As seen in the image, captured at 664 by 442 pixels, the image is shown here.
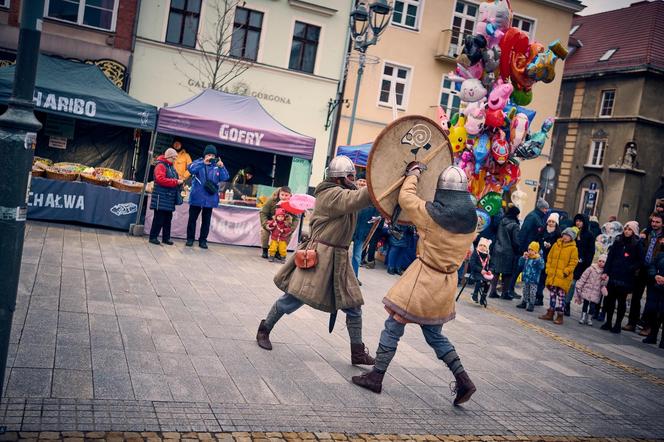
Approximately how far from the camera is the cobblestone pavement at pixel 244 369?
4.36m

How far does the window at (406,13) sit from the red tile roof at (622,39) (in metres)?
13.8

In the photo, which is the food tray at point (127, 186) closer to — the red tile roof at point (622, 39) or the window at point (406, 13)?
the window at point (406, 13)

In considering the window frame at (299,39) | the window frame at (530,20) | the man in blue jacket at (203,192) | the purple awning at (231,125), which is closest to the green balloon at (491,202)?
the purple awning at (231,125)

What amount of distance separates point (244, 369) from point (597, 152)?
3463cm

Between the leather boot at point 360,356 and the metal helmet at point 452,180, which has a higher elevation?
the metal helmet at point 452,180

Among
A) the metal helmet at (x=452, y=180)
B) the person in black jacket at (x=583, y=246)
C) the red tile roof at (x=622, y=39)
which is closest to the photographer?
the metal helmet at (x=452, y=180)

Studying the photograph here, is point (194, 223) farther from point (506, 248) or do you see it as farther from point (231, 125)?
point (506, 248)

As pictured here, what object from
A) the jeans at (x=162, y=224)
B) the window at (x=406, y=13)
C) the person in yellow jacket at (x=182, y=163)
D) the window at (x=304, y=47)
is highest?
the window at (x=406, y=13)

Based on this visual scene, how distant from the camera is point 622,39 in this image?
36.4m

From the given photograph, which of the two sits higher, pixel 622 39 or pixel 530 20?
pixel 622 39

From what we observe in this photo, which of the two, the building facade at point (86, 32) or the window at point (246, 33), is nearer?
the building facade at point (86, 32)

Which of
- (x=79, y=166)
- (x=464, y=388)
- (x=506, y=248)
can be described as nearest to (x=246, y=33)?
(x=79, y=166)

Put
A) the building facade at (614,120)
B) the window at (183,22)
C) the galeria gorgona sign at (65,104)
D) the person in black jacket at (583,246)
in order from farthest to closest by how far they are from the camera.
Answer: the building facade at (614,120), the window at (183,22), the person in black jacket at (583,246), the galeria gorgona sign at (65,104)

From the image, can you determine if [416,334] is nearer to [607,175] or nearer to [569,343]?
[569,343]
